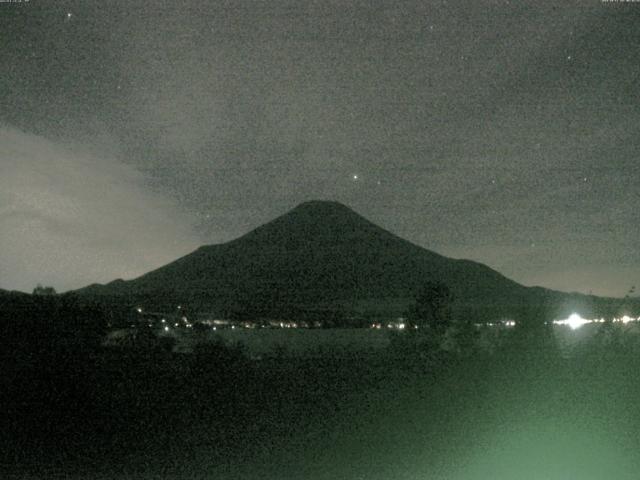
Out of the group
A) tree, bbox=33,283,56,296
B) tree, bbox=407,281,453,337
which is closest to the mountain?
tree, bbox=407,281,453,337

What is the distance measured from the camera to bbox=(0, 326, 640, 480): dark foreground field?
10180mm

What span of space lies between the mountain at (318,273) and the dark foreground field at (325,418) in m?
82.3

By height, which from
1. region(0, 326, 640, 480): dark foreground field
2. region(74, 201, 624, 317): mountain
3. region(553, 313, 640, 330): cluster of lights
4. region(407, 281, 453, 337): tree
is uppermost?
region(74, 201, 624, 317): mountain

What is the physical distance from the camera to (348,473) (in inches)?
385

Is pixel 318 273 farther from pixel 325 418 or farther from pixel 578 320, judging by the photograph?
pixel 325 418

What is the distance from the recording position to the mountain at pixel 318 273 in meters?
118

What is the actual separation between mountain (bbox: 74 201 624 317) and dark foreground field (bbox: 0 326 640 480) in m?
A: 82.3

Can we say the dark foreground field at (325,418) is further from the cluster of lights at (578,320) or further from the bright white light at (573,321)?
the bright white light at (573,321)

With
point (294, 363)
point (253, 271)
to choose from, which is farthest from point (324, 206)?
point (294, 363)

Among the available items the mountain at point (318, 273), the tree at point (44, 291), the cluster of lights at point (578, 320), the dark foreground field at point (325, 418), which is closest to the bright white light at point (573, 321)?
the cluster of lights at point (578, 320)

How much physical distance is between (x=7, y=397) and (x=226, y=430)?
137 inches

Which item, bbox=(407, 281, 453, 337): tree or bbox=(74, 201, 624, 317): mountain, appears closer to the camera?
bbox=(407, 281, 453, 337): tree

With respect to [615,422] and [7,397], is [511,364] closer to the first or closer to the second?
[615,422]

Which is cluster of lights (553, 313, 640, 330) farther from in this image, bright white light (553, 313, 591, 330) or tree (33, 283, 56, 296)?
tree (33, 283, 56, 296)
